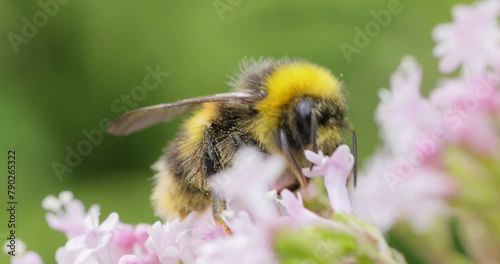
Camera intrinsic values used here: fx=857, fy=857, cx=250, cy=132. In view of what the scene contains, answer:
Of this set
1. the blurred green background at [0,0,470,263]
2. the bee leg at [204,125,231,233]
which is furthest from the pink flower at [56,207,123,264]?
the blurred green background at [0,0,470,263]

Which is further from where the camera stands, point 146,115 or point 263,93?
point 146,115

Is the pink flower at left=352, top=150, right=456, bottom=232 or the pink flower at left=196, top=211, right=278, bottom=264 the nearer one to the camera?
the pink flower at left=196, top=211, right=278, bottom=264

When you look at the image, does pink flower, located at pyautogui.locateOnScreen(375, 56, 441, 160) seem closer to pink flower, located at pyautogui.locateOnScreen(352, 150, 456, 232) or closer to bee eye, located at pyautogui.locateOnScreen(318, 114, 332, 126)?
pink flower, located at pyautogui.locateOnScreen(352, 150, 456, 232)

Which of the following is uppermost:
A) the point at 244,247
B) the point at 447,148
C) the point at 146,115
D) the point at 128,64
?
the point at 128,64

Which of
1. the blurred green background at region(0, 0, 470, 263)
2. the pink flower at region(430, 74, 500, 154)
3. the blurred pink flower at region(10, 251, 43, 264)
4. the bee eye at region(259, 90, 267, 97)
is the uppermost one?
the blurred green background at region(0, 0, 470, 263)

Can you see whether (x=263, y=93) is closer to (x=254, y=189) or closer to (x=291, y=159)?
(x=291, y=159)

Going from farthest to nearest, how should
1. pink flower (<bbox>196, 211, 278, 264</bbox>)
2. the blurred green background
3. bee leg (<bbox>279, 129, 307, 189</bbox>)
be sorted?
the blurred green background, bee leg (<bbox>279, 129, 307, 189</bbox>), pink flower (<bbox>196, 211, 278, 264</bbox>)

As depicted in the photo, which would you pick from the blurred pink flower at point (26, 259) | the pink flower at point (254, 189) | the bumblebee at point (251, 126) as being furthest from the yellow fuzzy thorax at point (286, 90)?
the blurred pink flower at point (26, 259)

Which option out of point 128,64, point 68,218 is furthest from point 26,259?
point 128,64
